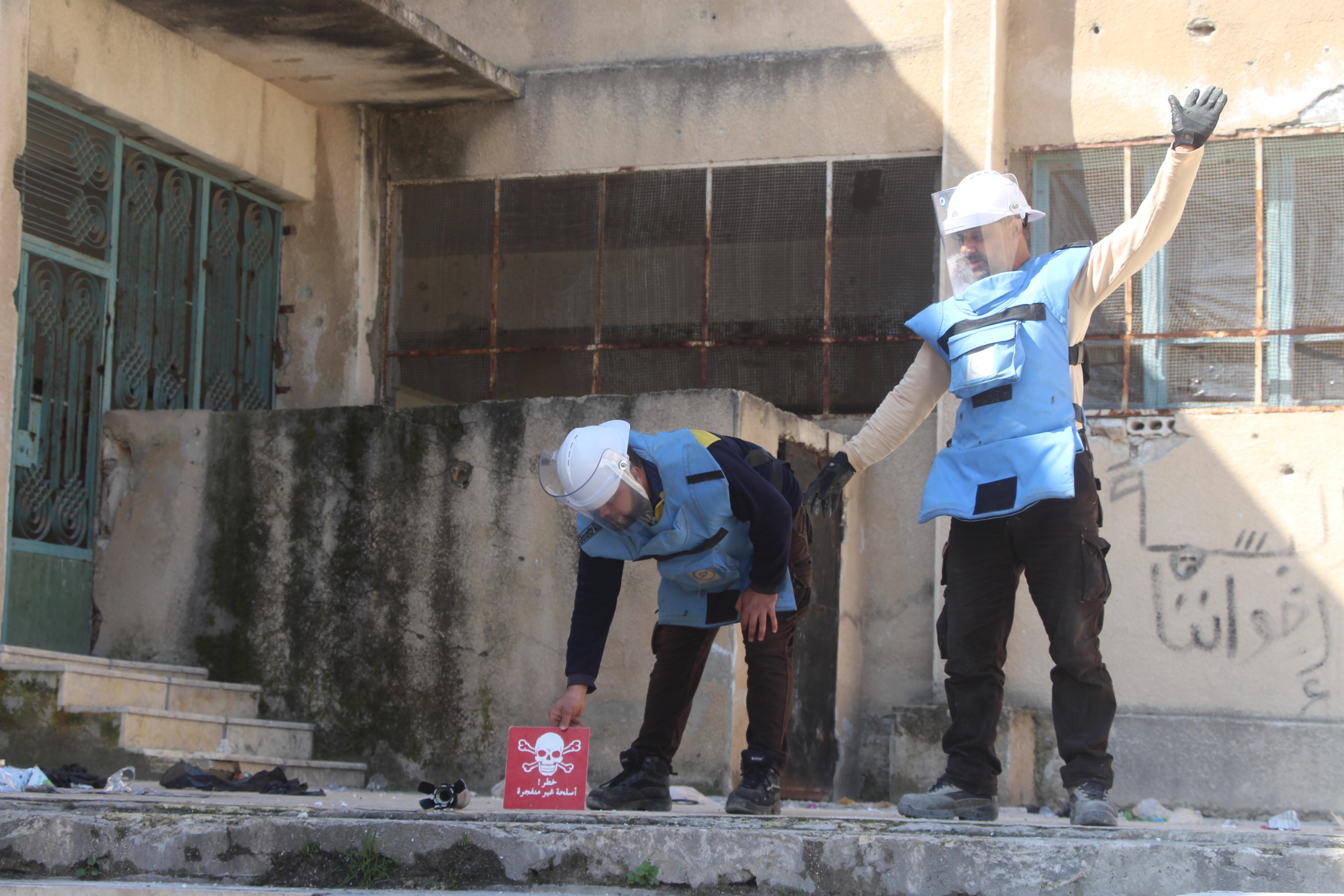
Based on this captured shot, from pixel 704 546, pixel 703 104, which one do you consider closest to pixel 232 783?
pixel 704 546

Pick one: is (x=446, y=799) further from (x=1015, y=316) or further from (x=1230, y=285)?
(x=1230, y=285)

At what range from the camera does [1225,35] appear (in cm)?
843

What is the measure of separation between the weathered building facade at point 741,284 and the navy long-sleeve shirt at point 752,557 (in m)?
2.50

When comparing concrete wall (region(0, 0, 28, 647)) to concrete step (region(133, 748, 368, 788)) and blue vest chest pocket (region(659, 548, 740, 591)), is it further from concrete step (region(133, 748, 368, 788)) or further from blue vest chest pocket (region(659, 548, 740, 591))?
blue vest chest pocket (region(659, 548, 740, 591))

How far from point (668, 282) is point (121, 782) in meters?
4.40

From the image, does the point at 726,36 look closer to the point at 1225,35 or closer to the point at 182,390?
the point at 1225,35

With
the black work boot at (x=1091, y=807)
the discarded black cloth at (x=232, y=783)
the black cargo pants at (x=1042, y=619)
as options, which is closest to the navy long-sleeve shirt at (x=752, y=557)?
the black cargo pants at (x=1042, y=619)

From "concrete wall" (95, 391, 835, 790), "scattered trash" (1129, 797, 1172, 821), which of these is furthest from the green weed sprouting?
"scattered trash" (1129, 797, 1172, 821)

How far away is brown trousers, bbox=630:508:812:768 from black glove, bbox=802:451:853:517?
158 millimetres

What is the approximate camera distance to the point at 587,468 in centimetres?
436

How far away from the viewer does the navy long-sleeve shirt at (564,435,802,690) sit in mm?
4520

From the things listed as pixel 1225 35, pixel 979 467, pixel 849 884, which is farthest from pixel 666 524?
pixel 1225 35

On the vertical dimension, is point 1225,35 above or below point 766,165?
above

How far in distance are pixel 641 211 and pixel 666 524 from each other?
4983mm
